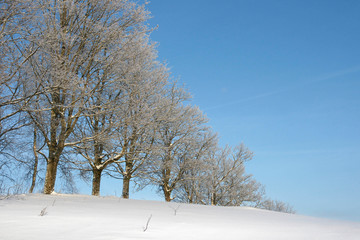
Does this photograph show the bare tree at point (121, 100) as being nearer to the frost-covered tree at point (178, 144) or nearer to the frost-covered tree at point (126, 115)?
the frost-covered tree at point (126, 115)

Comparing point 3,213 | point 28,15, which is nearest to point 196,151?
point 28,15

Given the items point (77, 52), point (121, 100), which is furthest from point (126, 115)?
point (77, 52)

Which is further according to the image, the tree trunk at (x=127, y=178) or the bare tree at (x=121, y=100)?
the tree trunk at (x=127, y=178)

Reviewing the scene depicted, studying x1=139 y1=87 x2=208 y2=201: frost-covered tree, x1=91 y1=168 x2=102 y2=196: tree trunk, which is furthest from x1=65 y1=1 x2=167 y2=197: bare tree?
x1=139 y1=87 x2=208 y2=201: frost-covered tree

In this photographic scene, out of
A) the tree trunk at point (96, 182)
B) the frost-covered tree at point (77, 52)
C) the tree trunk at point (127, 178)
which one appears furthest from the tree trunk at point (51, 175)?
the tree trunk at point (127, 178)

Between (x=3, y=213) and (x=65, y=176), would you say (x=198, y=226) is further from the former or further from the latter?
(x=65, y=176)

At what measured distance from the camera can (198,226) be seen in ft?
16.9

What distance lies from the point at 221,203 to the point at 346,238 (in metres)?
22.0

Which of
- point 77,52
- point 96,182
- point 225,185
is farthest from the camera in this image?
point 225,185

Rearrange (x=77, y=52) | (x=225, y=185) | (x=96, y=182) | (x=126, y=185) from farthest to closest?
(x=225, y=185)
(x=126, y=185)
(x=96, y=182)
(x=77, y=52)

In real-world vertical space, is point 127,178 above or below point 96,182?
above

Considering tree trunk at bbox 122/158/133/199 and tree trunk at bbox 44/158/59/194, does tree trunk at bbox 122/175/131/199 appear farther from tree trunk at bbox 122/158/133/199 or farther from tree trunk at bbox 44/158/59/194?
tree trunk at bbox 44/158/59/194

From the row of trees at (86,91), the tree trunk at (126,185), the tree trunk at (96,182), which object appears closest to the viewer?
the row of trees at (86,91)

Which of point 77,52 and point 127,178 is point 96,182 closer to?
point 127,178
